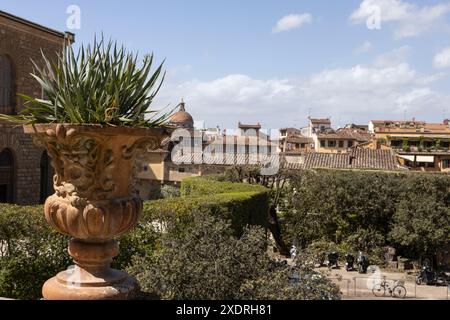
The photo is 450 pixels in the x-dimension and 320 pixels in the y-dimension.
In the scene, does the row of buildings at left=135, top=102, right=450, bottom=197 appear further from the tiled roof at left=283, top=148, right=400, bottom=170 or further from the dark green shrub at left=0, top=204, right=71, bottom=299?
the dark green shrub at left=0, top=204, right=71, bottom=299

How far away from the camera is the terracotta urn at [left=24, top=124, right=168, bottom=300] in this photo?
4.79 meters

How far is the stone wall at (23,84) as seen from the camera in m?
19.2

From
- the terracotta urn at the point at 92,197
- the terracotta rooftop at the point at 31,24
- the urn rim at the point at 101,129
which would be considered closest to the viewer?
the urn rim at the point at 101,129

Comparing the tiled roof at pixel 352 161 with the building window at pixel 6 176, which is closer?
the building window at pixel 6 176

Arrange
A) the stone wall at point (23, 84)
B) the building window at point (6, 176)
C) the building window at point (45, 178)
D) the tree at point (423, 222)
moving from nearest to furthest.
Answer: the stone wall at point (23, 84)
the building window at point (6, 176)
the building window at point (45, 178)
the tree at point (423, 222)

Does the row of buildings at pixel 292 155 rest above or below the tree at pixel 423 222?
above

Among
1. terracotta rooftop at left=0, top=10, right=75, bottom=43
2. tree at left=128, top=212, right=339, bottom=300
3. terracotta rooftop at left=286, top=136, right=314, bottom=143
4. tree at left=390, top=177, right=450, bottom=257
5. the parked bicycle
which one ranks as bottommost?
the parked bicycle

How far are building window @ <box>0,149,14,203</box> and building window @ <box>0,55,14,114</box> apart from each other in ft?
5.78

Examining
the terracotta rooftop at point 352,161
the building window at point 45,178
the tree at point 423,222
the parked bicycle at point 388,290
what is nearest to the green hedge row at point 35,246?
the parked bicycle at point 388,290

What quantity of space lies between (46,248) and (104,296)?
505 centimetres

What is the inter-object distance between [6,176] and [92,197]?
17.1 meters

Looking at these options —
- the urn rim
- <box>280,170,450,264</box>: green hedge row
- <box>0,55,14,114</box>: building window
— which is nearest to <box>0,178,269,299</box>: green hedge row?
the urn rim

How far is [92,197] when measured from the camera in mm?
4836

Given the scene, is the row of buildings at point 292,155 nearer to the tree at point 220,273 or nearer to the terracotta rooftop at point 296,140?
the terracotta rooftop at point 296,140
